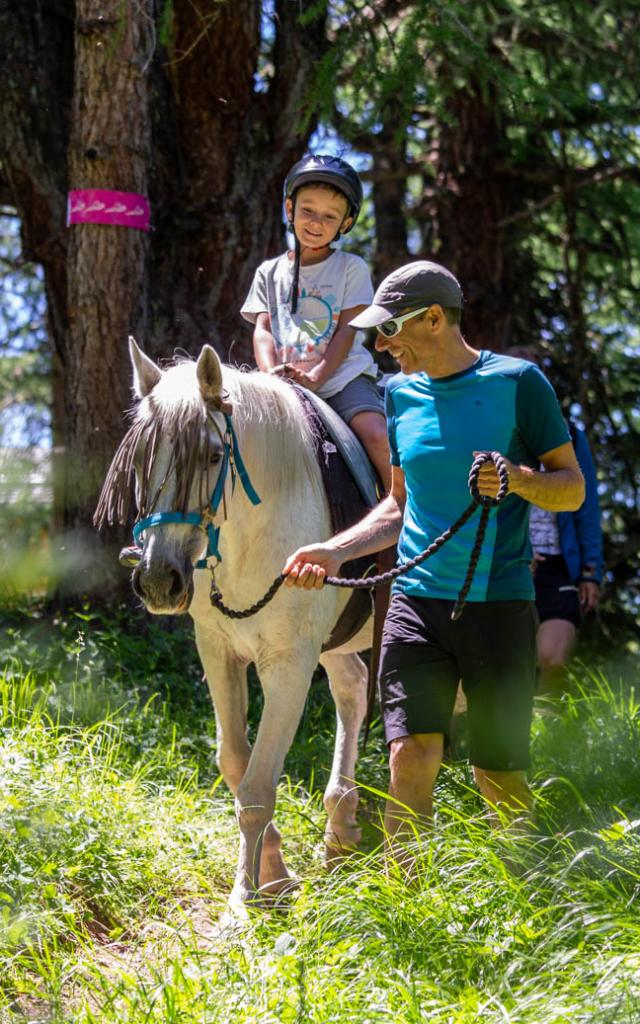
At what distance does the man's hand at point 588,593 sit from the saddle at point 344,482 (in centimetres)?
250

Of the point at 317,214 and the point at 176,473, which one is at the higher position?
the point at 317,214

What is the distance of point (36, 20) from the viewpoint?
8.42 metres

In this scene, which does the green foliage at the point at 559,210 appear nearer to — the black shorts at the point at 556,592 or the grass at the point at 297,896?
the black shorts at the point at 556,592

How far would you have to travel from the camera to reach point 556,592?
7.55 meters

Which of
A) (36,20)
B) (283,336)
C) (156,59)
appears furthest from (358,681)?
(36,20)

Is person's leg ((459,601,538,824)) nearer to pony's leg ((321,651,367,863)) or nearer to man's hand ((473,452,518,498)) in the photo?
man's hand ((473,452,518,498))

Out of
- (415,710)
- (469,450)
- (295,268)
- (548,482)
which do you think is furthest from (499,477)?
(295,268)

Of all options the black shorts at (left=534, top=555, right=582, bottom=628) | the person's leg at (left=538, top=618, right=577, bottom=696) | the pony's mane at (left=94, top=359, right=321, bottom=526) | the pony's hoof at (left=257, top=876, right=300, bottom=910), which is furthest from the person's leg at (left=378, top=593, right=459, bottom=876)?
the black shorts at (left=534, top=555, right=582, bottom=628)

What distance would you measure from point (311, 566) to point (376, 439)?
1464mm

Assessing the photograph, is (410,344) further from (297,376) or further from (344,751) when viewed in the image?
(344,751)

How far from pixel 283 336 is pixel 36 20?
4107mm

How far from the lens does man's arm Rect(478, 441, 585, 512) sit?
3.81 meters

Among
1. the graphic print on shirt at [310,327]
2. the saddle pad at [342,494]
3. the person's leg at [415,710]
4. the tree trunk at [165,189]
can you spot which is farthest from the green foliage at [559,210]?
the person's leg at [415,710]

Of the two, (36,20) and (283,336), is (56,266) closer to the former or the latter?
(36,20)
